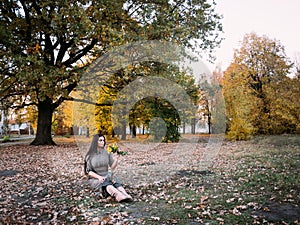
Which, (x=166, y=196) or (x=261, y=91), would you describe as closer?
(x=166, y=196)

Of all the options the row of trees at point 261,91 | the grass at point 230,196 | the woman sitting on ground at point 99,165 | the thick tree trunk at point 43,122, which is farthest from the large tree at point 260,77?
the woman sitting on ground at point 99,165

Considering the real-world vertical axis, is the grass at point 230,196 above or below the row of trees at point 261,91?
below

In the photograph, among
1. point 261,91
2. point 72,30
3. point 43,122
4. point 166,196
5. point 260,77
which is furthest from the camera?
point 260,77

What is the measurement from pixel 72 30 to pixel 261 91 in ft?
74.7

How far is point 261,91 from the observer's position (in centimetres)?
3041

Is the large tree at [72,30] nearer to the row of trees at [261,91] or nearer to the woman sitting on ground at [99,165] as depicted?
the woman sitting on ground at [99,165]

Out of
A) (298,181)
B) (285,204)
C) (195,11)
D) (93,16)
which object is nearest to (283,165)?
(298,181)

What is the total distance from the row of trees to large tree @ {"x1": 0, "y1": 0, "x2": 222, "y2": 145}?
8.97m

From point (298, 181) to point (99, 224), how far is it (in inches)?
229

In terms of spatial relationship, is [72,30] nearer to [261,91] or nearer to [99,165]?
Answer: [99,165]

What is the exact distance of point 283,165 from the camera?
10.6 meters

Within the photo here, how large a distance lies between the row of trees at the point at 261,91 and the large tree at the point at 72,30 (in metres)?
8.97

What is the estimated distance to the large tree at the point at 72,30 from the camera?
14130 millimetres

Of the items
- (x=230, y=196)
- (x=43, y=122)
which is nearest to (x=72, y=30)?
(x=43, y=122)
